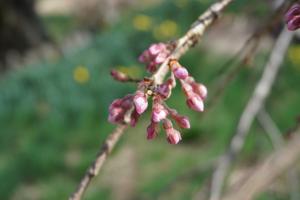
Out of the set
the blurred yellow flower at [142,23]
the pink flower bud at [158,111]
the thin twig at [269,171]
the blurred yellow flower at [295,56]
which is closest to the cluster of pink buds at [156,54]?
the pink flower bud at [158,111]

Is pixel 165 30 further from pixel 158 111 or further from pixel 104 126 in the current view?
pixel 158 111

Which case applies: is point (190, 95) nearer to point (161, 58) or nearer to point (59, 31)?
point (161, 58)

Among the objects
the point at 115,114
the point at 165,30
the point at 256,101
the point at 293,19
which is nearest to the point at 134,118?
the point at 115,114

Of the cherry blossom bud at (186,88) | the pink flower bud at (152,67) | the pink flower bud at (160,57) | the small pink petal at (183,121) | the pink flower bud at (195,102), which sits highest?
the pink flower bud at (152,67)

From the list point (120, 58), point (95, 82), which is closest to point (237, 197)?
point (95, 82)

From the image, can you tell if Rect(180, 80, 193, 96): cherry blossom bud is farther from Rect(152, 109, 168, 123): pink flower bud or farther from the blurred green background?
the blurred green background

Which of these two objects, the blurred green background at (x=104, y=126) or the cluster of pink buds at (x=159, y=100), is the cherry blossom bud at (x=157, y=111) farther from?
the blurred green background at (x=104, y=126)

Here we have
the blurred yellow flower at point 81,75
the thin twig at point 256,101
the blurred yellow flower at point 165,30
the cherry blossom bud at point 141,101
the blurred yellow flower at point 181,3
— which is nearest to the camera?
the cherry blossom bud at point 141,101

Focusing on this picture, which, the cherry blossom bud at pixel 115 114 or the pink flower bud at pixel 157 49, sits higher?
the pink flower bud at pixel 157 49
